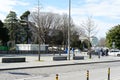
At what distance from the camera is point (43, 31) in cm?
10981

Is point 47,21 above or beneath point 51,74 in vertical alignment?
above

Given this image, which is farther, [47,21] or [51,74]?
[47,21]

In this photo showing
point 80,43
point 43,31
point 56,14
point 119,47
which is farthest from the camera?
point 80,43

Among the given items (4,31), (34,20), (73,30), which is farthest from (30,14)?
(4,31)

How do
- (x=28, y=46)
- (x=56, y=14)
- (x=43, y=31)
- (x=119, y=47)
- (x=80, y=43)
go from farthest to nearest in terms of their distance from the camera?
(x=80, y=43)
(x=56, y=14)
(x=43, y=31)
(x=119, y=47)
(x=28, y=46)

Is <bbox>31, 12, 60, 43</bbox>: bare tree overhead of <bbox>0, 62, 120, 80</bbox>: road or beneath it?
overhead

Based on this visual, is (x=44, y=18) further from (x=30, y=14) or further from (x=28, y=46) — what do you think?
(x=28, y=46)

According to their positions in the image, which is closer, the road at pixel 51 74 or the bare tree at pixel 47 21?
the road at pixel 51 74

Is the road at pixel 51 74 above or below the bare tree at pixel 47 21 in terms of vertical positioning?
below

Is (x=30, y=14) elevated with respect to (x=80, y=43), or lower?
elevated

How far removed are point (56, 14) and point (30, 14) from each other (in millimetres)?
9227

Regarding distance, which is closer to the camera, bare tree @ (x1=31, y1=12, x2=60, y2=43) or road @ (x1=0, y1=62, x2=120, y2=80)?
road @ (x1=0, y1=62, x2=120, y2=80)

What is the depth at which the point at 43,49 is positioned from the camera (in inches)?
3474

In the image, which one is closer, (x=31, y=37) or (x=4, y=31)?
(x=4, y=31)
